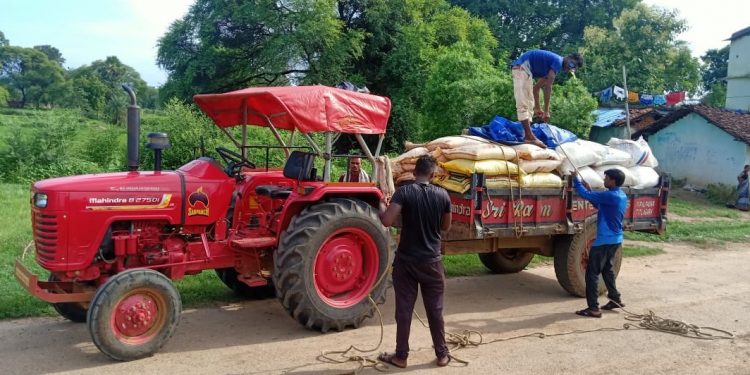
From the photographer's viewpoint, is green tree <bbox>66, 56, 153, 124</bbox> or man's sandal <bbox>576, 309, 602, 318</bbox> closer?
man's sandal <bbox>576, 309, 602, 318</bbox>

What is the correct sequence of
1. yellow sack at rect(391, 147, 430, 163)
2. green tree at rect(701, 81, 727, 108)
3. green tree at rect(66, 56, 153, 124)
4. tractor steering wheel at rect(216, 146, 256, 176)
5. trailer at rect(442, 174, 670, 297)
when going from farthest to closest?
1. green tree at rect(66, 56, 153, 124)
2. green tree at rect(701, 81, 727, 108)
3. yellow sack at rect(391, 147, 430, 163)
4. trailer at rect(442, 174, 670, 297)
5. tractor steering wheel at rect(216, 146, 256, 176)

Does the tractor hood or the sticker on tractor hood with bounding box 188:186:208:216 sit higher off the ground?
the tractor hood

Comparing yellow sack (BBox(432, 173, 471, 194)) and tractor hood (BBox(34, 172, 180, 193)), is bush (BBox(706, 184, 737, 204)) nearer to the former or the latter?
yellow sack (BBox(432, 173, 471, 194))

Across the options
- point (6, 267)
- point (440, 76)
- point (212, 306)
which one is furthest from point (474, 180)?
point (440, 76)

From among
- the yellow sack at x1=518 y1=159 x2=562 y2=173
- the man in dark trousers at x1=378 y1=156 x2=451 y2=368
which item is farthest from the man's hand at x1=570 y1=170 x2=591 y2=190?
the man in dark trousers at x1=378 y1=156 x2=451 y2=368

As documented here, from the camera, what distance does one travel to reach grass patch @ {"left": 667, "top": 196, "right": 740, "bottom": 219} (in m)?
17.2

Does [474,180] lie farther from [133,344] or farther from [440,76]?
[440,76]

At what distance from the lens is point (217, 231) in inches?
233

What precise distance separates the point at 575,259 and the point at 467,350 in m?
2.66

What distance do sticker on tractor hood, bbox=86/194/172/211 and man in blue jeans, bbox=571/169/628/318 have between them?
4527mm

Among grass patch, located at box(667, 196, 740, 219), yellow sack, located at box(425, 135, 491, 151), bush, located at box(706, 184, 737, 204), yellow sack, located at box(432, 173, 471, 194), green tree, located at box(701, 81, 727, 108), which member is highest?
green tree, located at box(701, 81, 727, 108)

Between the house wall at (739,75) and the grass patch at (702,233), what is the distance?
62.8 feet

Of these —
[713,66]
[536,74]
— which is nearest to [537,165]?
[536,74]

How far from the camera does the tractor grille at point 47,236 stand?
16.4ft
